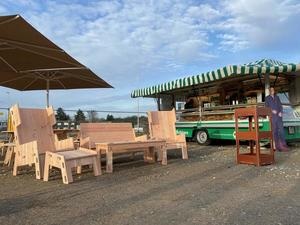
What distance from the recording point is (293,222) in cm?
402

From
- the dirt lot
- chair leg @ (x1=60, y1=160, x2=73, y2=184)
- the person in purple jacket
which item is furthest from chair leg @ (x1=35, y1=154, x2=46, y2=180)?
the person in purple jacket

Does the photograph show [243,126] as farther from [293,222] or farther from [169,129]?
[293,222]

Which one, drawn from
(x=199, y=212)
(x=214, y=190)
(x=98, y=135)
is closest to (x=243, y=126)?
(x=98, y=135)

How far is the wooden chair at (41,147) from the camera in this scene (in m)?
6.79

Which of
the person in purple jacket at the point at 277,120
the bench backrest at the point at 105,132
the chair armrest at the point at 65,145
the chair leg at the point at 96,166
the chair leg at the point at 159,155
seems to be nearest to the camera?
the chair leg at the point at 96,166

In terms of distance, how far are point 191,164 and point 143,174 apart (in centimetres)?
163

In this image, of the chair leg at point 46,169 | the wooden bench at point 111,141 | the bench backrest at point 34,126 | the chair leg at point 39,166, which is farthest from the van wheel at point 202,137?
the chair leg at point 46,169

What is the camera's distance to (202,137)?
1437 centimetres

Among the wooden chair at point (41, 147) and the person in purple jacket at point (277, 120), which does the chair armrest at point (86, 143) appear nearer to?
the wooden chair at point (41, 147)

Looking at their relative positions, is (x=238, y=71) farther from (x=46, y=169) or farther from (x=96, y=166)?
(x=46, y=169)

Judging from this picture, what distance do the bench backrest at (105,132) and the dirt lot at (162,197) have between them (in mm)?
1179

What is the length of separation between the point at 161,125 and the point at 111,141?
1.76 metres

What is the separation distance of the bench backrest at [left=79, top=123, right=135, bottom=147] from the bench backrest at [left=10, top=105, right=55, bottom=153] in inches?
33.9

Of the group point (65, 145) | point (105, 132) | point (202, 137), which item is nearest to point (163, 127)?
point (105, 132)
